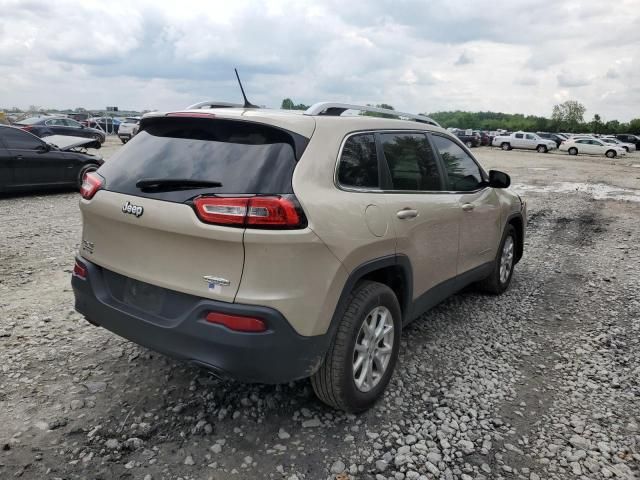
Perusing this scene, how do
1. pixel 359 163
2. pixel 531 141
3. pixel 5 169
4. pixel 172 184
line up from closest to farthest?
pixel 172 184 < pixel 359 163 < pixel 5 169 < pixel 531 141

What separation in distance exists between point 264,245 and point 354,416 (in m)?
1.34

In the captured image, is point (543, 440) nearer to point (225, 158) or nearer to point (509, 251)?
point (225, 158)

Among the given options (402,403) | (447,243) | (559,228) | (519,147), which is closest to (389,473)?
(402,403)

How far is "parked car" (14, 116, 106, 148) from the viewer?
903 inches

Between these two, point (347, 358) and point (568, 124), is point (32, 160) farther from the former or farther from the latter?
point (568, 124)

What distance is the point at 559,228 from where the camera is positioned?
9.13 m

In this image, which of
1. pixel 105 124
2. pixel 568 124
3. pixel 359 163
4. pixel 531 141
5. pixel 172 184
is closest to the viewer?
pixel 172 184

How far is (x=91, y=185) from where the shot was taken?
305cm

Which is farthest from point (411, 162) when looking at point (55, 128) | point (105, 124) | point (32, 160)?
point (105, 124)

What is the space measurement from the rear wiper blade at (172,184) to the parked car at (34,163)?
7.27 meters

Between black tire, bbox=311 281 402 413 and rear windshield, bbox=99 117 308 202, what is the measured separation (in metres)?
0.80

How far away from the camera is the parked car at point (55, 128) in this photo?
75.3 ft

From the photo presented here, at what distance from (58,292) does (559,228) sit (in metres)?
8.11

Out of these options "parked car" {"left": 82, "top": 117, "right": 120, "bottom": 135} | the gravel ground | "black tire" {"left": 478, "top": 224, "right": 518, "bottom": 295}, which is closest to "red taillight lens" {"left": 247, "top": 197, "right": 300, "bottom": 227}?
the gravel ground
